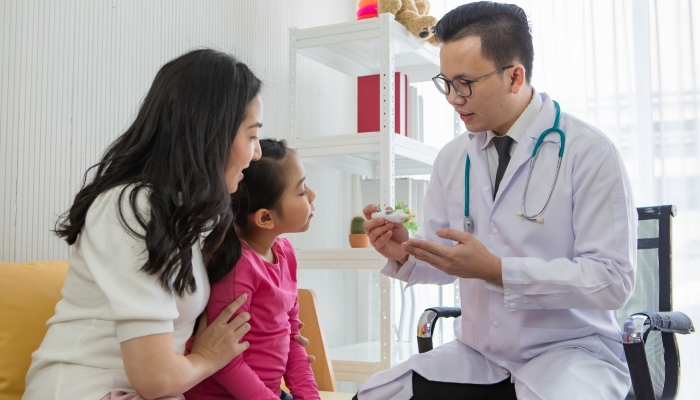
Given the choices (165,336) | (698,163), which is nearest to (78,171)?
(165,336)

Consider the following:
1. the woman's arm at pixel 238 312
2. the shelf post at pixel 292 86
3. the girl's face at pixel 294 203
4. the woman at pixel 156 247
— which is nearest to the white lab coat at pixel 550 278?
the woman's arm at pixel 238 312

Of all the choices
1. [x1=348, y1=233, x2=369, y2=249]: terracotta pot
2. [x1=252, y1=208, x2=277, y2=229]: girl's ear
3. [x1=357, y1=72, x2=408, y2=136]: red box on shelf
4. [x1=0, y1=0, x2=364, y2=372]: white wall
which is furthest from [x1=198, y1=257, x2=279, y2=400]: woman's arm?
[x1=357, y1=72, x2=408, y2=136]: red box on shelf

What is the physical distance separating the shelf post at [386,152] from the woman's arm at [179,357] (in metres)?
1.11

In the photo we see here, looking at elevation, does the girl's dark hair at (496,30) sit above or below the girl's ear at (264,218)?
above

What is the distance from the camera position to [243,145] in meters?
1.27

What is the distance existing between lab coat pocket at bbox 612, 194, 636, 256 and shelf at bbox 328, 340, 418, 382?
1.26 meters

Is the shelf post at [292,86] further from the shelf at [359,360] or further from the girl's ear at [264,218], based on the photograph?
the girl's ear at [264,218]

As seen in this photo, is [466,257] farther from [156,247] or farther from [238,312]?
[156,247]

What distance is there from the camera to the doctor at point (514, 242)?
4.32ft

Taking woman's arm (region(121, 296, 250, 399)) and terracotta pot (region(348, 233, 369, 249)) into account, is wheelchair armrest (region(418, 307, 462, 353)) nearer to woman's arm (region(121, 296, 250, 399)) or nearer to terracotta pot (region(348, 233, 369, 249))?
woman's arm (region(121, 296, 250, 399))

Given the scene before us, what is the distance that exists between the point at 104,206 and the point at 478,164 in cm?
87

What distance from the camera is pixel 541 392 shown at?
4.07ft

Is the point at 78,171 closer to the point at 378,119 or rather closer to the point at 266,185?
the point at 266,185

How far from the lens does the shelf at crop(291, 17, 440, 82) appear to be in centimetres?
244
